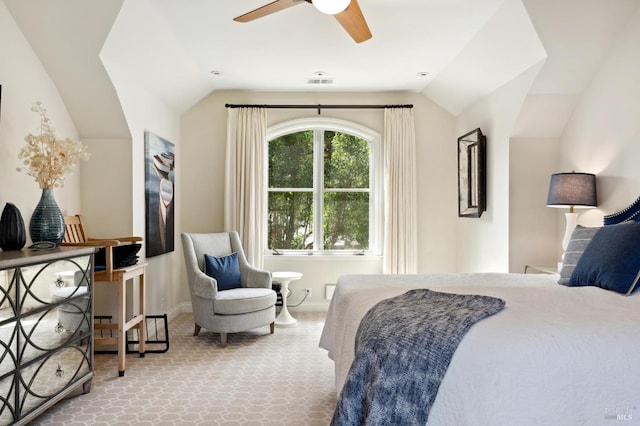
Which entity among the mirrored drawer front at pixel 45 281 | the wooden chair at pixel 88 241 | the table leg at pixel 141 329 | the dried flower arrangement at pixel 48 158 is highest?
the dried flower arrangement at pixel 48 158

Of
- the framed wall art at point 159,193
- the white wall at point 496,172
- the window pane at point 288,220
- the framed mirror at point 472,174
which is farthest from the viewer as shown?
the window pane at point 288,220

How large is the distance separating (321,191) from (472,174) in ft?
5.77

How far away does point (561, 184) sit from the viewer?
11.3 ft

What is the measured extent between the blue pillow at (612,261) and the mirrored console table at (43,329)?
2961 millimetres

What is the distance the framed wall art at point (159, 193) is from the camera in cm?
421

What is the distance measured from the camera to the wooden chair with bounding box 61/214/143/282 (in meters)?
3.14

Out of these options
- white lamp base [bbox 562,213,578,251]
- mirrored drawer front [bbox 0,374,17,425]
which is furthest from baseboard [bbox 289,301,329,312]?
mirrored drawer front [bbox 0,374,17,425]

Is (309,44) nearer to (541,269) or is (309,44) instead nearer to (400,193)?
(400,193)

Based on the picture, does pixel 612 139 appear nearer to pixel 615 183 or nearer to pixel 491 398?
pixel 615 183

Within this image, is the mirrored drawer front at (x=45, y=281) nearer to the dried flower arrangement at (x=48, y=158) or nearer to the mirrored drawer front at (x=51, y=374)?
the mirrored drawer front at (x=51, y=374)

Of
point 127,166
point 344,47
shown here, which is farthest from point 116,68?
point 344,47

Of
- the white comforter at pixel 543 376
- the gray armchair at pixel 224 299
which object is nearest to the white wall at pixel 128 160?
the gray armchair at pixel 224 299

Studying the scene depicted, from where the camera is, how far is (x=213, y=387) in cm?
304

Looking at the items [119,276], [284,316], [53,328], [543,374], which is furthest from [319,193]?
[543,374]
